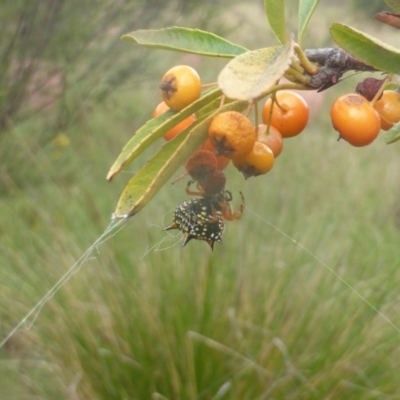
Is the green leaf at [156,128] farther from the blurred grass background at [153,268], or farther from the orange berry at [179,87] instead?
the blurred grass background at [153,268]

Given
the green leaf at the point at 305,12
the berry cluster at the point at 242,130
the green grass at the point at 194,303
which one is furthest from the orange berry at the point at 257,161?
the green grass at the point at 194,303

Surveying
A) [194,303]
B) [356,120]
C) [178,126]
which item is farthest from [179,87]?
[194,303]

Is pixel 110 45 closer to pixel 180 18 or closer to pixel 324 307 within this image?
pixel 180 18

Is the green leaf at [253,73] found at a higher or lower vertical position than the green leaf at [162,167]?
higher

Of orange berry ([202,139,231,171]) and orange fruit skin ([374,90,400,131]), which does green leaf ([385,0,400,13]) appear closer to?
orange fruit skin ([374,90,400,131])

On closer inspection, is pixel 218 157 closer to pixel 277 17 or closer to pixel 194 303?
pixel 277 17

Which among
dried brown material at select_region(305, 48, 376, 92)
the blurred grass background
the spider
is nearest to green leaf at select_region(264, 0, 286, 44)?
dried brown material at select_region(305, 48, 376, 92)

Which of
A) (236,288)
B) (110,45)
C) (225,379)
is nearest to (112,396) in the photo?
(225,379)
